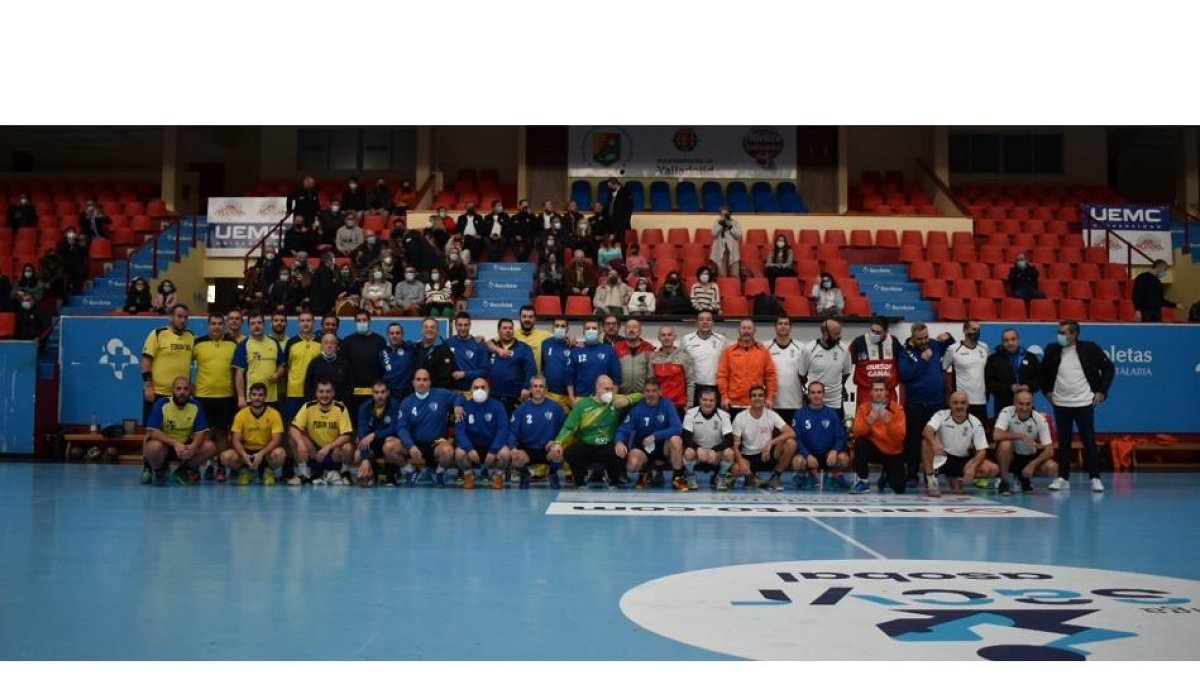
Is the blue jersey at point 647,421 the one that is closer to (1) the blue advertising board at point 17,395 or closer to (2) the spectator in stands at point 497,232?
(2) the spectator in stands at point 497,232

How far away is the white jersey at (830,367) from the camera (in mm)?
11789

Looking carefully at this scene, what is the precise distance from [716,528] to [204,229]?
678 inches

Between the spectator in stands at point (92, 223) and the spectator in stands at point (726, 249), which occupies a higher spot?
the spectator in stands at point (92, 223)

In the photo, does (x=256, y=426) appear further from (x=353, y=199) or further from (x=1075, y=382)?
(x=353, y=199)

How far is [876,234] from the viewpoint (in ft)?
70.8

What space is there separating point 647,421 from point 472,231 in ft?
28.9

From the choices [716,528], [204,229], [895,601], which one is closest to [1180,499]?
[716,528]

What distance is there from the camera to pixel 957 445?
11.1 meters

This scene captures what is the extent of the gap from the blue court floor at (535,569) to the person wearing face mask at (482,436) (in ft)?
2.20

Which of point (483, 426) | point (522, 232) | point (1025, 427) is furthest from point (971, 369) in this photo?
point (522, 232)

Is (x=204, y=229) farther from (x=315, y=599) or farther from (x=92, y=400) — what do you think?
(x=315, y=599)

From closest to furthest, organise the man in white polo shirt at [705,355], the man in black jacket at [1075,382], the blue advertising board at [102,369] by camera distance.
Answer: the man in black jacket at [1075,382]
the man in white polo shirt at [705,355]
the blue advertising board at [102,369]

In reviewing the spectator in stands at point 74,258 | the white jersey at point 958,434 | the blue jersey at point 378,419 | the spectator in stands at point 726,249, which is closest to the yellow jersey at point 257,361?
the blue jersey at point 378,419

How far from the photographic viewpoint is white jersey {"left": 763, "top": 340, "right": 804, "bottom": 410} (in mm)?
11945
